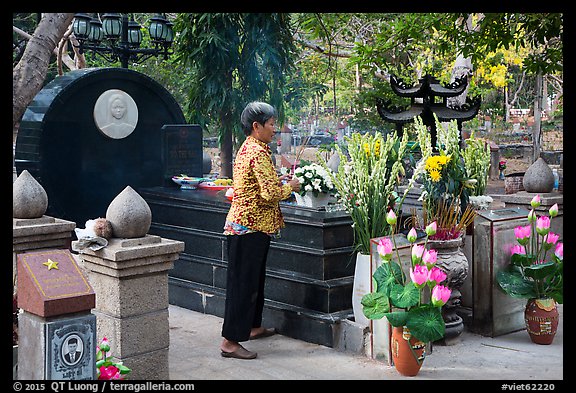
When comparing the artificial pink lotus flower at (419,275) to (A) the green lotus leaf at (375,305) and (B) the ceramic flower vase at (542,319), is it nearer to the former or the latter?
(A) the green lotus leaf at (375,305)

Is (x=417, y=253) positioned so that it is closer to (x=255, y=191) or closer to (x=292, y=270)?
(x=255, y=191)

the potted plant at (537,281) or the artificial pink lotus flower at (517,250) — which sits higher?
the artificial pink lotus flower at (517,250)

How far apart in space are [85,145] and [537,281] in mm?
5284

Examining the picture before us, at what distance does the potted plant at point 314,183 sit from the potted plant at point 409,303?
1307 millimetres

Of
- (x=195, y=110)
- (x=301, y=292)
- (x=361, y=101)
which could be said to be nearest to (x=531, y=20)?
(x=301, y=292)

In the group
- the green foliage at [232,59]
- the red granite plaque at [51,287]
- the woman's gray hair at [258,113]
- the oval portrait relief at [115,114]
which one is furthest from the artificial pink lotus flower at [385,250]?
the green foliage at [232,59]

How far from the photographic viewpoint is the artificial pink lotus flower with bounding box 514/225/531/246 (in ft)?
21.4

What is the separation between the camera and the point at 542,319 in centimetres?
639

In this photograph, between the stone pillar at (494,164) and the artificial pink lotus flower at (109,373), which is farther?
the stone pillar at (494,164)

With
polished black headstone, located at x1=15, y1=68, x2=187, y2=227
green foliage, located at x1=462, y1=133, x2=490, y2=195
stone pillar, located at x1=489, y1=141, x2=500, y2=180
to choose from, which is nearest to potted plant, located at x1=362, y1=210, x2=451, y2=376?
green foliage, located at x1=462, y1=133, x2=490, y2=195

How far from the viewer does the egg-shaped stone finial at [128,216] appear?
533 cm

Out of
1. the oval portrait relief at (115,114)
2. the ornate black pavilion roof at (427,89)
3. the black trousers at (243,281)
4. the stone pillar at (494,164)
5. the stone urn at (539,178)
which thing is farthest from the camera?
the stone pillar at (494,164)

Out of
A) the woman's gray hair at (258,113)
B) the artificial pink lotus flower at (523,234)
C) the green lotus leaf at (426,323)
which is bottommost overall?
the green lotus leaf at (426,323)
